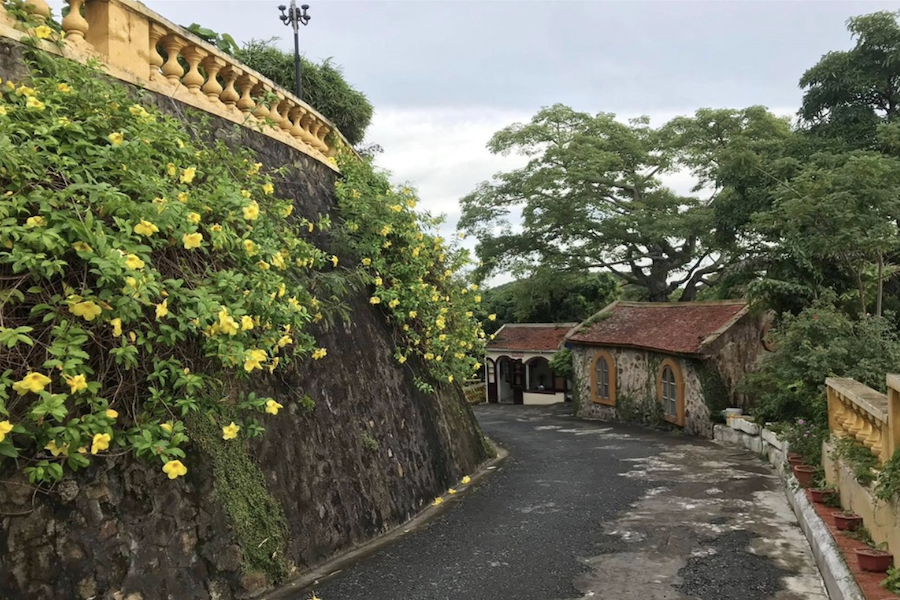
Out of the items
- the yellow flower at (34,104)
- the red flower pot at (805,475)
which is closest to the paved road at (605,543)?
the red flower pot at (805,475)

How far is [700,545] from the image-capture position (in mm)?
6203

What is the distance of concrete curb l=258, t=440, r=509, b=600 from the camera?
16.3ft

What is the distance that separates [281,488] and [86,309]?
270 centimetres

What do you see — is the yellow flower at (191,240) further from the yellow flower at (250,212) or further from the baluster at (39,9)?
the baluster at (39,9)

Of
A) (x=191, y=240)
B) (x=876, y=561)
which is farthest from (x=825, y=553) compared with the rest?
(x=191, y=240)

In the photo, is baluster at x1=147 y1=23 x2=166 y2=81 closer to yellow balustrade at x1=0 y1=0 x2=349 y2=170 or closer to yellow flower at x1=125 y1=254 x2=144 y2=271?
yellow balustrade at x1=0 y1=0 x2=349 y2=170

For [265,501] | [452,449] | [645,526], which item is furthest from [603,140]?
[265,501]

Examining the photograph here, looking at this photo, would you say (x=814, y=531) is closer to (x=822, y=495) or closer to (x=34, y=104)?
(x=822, y=495)

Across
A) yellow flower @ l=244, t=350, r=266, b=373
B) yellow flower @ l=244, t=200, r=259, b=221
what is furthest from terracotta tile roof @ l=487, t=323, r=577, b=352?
yellow flower @ l=244, t=350, r=266, b=373

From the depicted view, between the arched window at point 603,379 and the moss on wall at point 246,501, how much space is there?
49.8 ft

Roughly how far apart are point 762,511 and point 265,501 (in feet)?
19.2

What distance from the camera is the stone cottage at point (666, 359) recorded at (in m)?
15.1

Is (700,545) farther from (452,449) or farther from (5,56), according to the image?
(5,56)

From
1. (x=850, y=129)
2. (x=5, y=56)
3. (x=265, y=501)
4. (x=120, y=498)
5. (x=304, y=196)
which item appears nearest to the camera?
(x=120, y=498)
